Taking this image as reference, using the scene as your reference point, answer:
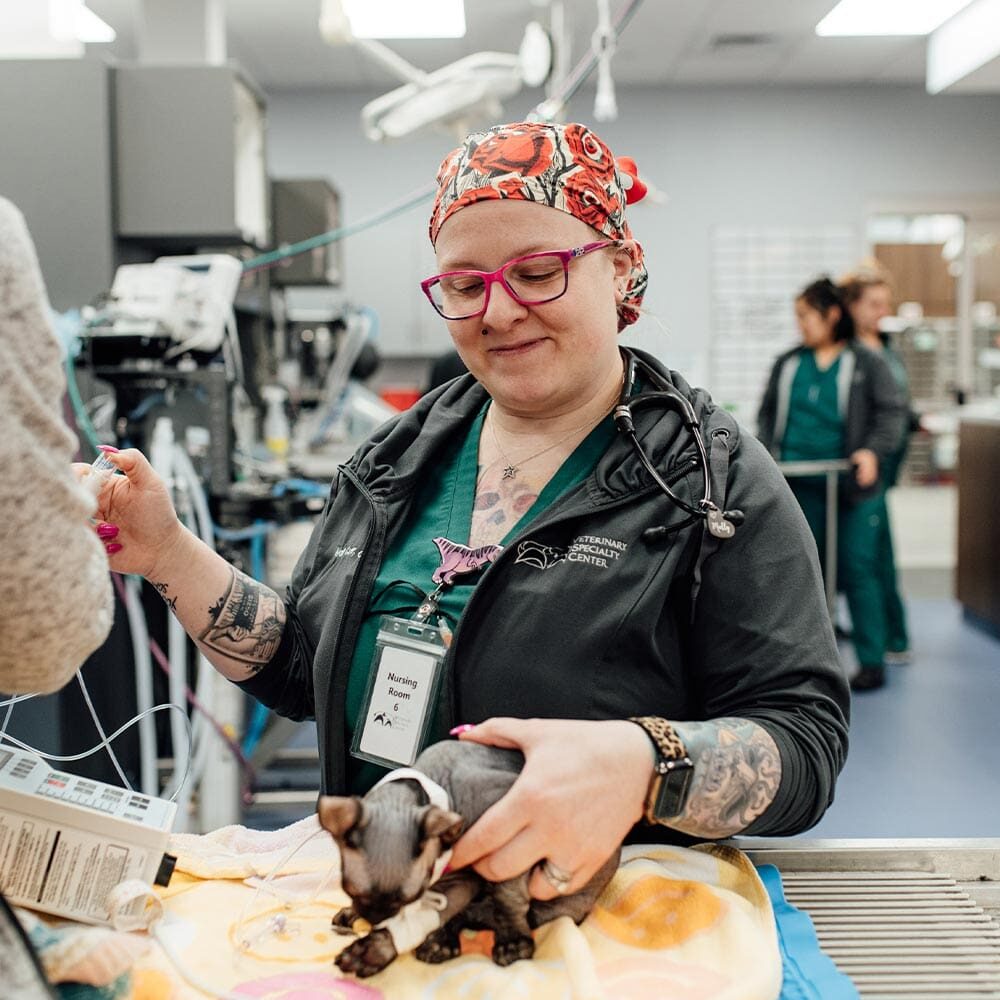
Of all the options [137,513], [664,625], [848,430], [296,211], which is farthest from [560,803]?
[296,211]

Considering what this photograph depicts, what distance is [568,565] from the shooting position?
3.31 feet

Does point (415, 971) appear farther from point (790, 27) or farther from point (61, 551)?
point (790, 27)

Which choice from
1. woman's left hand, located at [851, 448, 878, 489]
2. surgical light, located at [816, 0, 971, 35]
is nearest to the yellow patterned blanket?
woman's left hand, located at [851, 448, 878, 489]

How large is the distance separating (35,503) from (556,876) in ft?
1.56

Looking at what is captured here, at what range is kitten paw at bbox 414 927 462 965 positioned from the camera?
32.9 inches

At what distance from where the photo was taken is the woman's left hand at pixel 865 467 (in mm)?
3959

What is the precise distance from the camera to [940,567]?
21.5ft

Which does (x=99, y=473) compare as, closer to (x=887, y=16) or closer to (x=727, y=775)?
(x=727, y=775)

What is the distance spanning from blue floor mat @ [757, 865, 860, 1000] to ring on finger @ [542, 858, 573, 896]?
20 centimetres

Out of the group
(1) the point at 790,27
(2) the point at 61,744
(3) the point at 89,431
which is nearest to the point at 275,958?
(2) the point at 61,744

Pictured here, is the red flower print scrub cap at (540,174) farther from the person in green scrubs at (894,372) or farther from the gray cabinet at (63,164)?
the person in green scrubs at (894,372)

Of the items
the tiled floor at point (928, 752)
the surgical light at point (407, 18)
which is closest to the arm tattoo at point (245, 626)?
the tiled floor at point (928, 752)

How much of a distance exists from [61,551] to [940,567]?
667 cm

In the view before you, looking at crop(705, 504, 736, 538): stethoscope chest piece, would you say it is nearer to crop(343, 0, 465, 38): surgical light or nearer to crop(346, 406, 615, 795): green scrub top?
crop(346, 406, 615, 795): green scrub top
